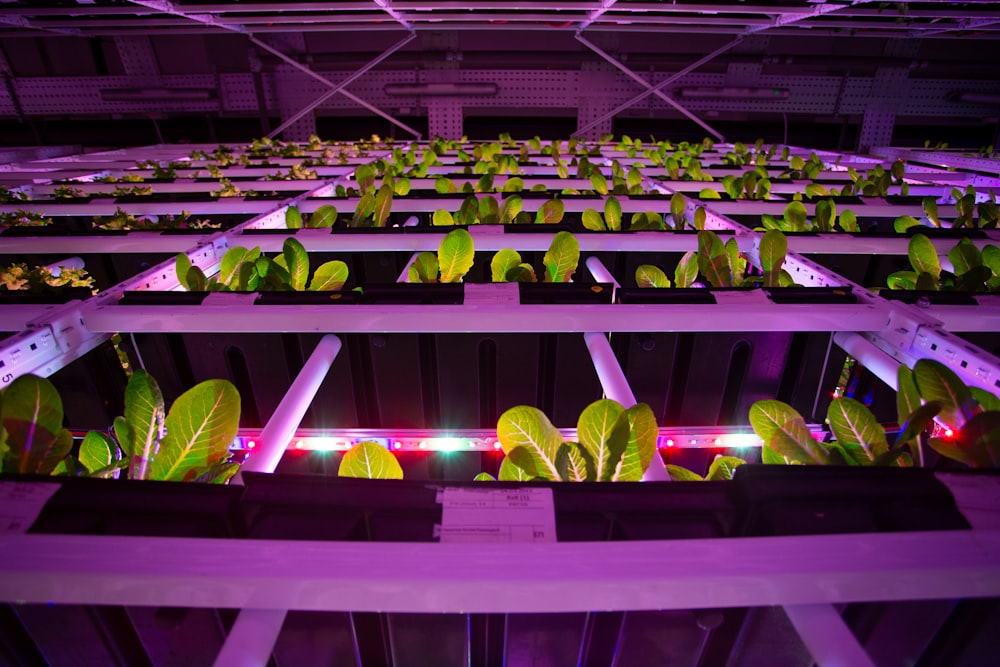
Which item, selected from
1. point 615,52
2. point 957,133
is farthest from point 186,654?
point 957,133

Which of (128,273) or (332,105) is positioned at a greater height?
(332,105)

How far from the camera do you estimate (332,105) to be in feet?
21.9

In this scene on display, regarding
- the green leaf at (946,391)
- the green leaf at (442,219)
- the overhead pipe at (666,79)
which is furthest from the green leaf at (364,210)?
the overhead pipe at (666,79)

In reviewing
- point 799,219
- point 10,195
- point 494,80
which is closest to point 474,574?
point 799,219

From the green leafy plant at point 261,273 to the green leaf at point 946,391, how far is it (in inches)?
46.8

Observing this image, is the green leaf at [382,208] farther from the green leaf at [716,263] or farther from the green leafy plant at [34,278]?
the green leaf at [716,263]

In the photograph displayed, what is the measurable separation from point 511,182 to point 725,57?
5.30 m

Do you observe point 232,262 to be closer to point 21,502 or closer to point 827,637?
point 21,502

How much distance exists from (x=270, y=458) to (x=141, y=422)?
0.21 m

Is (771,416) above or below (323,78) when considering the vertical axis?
below

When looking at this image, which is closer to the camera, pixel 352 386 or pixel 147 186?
pixel 352 386

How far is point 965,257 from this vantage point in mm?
1282

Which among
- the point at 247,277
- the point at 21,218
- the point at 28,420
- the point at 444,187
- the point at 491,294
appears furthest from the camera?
the point at 444,187

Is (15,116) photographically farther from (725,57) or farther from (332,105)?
(725,57)
